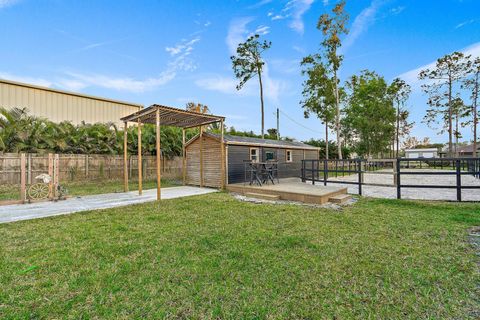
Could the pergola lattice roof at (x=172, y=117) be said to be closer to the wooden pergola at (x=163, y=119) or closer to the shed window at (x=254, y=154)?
the wooden pergola at (x=163, y=119)

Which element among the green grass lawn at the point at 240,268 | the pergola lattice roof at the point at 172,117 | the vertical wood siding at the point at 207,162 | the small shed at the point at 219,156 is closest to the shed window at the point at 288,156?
the small shed at the point at 219,156

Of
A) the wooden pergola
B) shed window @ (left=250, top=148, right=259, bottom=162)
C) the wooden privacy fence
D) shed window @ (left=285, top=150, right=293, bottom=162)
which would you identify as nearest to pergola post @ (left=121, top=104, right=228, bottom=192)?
the wooden pergola

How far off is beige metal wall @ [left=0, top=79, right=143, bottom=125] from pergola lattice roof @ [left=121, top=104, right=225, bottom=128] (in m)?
8.86

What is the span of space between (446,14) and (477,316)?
546 inches

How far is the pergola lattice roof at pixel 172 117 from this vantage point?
714 centimetres

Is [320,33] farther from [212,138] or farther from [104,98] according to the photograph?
[104,98]

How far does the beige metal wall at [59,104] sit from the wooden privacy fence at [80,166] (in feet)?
17.8

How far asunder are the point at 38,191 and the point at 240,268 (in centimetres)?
699

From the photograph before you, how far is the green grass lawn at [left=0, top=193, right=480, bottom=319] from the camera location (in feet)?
5.95

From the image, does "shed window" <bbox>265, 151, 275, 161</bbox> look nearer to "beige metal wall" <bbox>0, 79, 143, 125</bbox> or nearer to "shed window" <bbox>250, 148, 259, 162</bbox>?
"shed window" <bbox>250, 148, 259, 162</bbox>

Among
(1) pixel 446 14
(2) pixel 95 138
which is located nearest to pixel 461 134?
(1) pixel 446 14

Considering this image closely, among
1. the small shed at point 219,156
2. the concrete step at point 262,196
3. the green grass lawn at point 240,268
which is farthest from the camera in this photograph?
the small shed at point 219,156

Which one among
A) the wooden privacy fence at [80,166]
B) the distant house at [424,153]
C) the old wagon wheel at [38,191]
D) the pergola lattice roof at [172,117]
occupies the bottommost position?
the old wagon wheel at [38,191]

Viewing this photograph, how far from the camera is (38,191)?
250 inches
